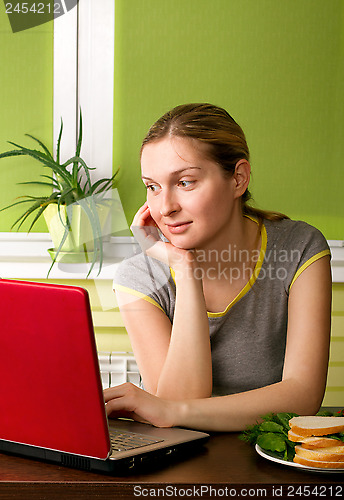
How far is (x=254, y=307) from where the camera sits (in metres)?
1.52

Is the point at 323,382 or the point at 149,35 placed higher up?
the point at 149,35

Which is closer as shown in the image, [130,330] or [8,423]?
[8,423]

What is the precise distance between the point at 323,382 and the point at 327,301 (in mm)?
197

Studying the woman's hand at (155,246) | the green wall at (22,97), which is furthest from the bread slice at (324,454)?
the green wall at (22,97)

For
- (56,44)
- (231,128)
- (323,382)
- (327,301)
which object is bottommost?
(323,382)

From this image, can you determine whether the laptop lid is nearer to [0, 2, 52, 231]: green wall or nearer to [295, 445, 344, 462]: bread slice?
[295, 445, 344, 462]: bread slice

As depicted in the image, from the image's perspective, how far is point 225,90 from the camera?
2510 millimetres

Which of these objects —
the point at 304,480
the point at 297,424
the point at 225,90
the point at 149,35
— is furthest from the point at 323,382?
the point at 149,35

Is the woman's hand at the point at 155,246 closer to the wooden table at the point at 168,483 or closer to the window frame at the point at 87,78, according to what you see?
the wooden table at the point at 168,483

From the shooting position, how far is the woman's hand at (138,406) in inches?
40.4

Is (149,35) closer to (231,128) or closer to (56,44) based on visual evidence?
(56,44)

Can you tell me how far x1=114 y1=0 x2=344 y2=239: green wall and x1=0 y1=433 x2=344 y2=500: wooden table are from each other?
1.78 meters

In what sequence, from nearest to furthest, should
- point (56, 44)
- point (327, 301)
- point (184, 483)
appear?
point (184, 483)
point (327, 301)
point (56, 44)

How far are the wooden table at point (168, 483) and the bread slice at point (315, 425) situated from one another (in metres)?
0.06
